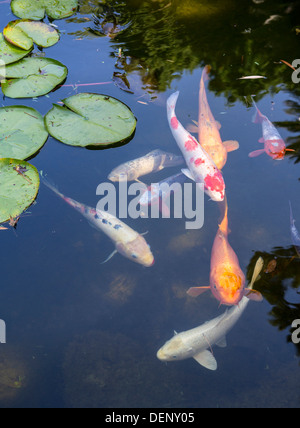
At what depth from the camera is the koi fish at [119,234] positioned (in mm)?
2992

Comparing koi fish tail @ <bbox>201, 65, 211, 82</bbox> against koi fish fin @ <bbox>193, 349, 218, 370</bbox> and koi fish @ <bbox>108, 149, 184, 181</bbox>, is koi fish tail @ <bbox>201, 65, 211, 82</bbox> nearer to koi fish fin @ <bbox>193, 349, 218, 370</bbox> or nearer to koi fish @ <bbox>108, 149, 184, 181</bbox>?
koi fish @ <bbox>108, 149, 184, 181</bbox>

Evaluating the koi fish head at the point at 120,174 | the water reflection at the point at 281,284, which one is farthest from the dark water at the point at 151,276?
the koi fish head at the point at 120,174

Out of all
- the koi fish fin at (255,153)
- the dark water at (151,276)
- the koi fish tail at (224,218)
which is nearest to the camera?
the dark water at (151,276)

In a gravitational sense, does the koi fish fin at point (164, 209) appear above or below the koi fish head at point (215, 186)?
below

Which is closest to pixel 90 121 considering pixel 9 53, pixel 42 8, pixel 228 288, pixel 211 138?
pixel 211 138

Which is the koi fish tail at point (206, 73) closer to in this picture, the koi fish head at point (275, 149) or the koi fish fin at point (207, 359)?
the koi fish head at point (275, 149)

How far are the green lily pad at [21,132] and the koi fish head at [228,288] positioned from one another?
221cm

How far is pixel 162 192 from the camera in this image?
11.3 feet

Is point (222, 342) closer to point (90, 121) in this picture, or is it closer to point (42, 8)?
point (90, 121)

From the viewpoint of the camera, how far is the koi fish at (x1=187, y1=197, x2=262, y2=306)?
2.69 m

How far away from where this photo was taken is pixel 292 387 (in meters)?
2.40

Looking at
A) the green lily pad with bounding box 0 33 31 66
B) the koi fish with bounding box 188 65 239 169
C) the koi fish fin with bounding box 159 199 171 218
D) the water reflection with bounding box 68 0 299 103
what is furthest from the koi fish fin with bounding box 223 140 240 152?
the green lily pad with bounding box 0 33 31 66

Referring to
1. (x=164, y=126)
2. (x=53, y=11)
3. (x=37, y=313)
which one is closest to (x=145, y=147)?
(x=164, y=126)

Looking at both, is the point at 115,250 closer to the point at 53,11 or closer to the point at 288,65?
the point at 288,65
